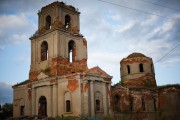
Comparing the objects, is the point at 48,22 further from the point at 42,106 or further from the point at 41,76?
the point at 42,106

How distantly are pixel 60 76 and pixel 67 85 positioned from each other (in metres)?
1.27

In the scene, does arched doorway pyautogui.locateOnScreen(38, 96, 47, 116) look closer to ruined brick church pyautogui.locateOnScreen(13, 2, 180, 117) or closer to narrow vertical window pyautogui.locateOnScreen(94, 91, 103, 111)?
ruined brick church pyautogui.locateOnScreen(13, 2, 180, 117)

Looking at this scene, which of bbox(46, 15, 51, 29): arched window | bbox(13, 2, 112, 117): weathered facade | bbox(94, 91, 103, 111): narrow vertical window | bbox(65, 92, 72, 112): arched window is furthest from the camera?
bbox(46, 15, 51, 29): arched window

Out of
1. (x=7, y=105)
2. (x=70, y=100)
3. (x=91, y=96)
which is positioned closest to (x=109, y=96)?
(x=91, y=96)

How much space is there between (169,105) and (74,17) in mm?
16235

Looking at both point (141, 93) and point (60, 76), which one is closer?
A: point (60, 76)

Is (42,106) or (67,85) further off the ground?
(67,85)

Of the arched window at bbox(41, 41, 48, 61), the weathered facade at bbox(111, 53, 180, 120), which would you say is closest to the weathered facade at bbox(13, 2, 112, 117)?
the arched window at bbox(41, 41, 48, 61)

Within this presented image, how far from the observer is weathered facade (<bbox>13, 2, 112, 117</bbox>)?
73.5ft

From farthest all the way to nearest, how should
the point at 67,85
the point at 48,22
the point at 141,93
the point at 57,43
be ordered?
the point at 141,93 < the point at 48,22 < the point at 57,43 < the point at 67,85

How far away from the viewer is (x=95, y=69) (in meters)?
23.7

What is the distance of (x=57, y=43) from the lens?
25.1 metres

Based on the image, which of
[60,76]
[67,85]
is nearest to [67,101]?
[67,85]

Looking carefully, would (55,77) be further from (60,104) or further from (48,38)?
(48,38)
